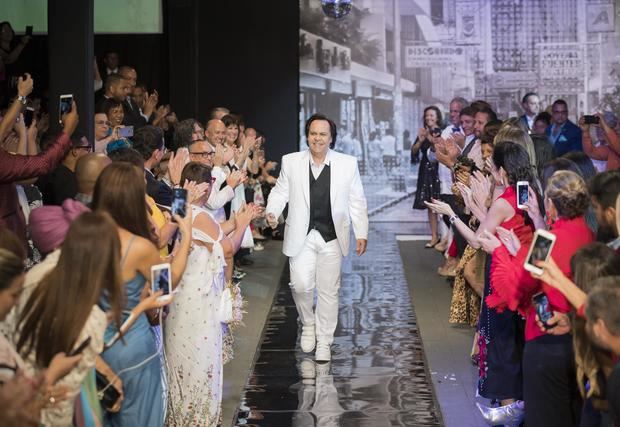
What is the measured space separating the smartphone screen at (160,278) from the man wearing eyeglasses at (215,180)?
225 cm

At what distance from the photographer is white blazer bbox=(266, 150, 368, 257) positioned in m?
7.48

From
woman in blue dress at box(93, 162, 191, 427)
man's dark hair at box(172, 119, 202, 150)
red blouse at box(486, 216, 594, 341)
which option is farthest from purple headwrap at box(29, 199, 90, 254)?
man's dark hair at box(172, 119, 202, 150)

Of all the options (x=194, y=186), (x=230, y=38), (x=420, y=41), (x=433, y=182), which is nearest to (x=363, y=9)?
(x=420, y=41)

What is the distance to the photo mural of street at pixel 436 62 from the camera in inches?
622

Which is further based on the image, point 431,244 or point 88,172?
point 431,244

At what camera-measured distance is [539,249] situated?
159 inches

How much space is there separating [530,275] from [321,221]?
306 centimetres

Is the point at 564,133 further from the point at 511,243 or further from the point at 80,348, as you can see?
the point at 80,348

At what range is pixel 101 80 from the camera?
38.9 ft

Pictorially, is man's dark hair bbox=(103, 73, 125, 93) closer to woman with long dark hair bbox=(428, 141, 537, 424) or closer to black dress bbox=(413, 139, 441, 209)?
black dress bbox=(413, 139, 441, 209)

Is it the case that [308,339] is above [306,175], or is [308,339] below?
below

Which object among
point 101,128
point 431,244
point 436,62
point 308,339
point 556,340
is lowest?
point 308,339

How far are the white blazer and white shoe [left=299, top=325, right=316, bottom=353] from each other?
577 mm

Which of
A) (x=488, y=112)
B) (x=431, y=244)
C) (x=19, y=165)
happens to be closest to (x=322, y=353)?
(x=19, y=165)
